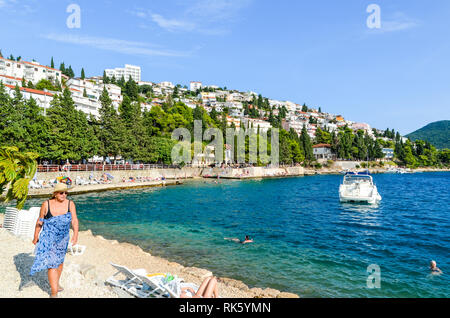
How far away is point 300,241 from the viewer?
1634 cm

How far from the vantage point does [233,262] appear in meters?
12.3

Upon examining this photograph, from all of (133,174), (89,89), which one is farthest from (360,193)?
(89,89)

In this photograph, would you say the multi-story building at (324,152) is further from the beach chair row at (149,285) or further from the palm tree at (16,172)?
the beach chair row at (149,285)

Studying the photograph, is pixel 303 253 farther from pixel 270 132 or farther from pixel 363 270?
pixel 270 132

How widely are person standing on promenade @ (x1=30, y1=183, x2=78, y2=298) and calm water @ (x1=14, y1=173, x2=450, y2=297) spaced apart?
22.4 feet

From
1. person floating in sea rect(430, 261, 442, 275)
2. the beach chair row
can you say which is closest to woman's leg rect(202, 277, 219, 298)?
the beach chair row

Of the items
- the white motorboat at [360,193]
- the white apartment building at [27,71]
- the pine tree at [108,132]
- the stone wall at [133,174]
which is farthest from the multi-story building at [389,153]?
the white apartment building at [27,71]

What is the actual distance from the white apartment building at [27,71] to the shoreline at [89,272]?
373ft

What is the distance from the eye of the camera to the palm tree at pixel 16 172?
849 centimetres

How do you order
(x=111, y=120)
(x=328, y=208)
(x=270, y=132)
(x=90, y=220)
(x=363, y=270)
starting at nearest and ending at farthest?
(x=363, y=270), (x=90, y=220), (x=328, y=208), (x=111, y=120), (x=270, y=132)

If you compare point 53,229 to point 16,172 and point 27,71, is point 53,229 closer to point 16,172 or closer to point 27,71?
point 16,172

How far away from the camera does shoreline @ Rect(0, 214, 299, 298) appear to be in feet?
21.1
